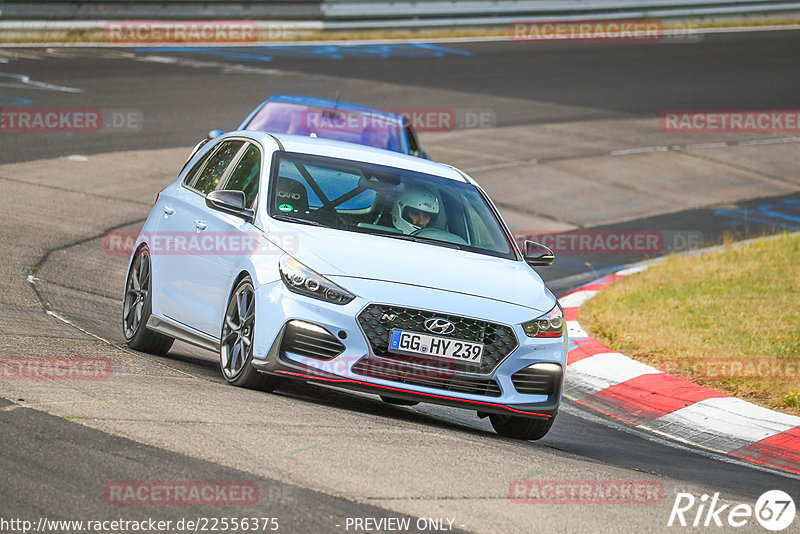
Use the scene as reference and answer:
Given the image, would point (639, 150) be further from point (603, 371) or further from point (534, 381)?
point (534, 381)

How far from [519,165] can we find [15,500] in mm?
16159

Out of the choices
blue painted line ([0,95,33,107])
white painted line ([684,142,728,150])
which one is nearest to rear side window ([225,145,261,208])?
blue painted line ([0,95,33,107])

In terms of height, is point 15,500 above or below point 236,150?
below

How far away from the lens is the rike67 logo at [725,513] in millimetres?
5953

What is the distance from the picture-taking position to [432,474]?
19.8 ft

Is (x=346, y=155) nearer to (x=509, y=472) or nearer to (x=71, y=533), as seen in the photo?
(x=509, y=472)

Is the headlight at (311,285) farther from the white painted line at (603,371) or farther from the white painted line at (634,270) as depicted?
the white painted line at (634,270)

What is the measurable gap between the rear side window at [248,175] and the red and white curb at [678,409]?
123 inches

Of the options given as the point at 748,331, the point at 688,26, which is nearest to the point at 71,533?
the point at 748,331

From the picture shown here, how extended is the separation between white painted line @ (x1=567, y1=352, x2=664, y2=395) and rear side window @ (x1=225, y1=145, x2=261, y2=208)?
326 cm

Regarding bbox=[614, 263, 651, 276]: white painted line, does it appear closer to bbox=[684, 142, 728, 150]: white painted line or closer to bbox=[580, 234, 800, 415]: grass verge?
bbox=[580, 234, 800, 415]: grass verge

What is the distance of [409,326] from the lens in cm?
725

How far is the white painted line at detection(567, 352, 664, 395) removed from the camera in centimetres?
1009

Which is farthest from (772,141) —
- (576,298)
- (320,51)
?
(576,298)
